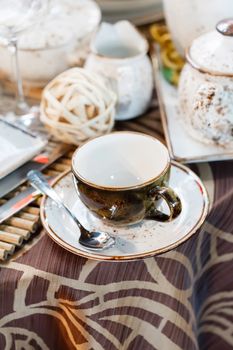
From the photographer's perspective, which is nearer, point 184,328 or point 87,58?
point 184,328

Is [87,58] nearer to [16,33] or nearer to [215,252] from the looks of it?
[16,33]

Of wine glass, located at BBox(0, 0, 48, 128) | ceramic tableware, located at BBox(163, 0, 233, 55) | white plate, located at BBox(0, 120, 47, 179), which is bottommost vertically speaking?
white plate, located at BBox(0, 120, 47, 179)

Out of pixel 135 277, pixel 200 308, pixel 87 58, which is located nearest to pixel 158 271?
pixel 135 277

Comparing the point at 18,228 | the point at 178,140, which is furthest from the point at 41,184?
the point at 178,140

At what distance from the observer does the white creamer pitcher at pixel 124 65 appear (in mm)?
647

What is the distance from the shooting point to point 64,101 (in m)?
0.60

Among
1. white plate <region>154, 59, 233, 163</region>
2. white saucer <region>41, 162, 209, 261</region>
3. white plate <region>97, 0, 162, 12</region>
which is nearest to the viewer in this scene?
white saucer <region>41, 162, 209, 261</region>

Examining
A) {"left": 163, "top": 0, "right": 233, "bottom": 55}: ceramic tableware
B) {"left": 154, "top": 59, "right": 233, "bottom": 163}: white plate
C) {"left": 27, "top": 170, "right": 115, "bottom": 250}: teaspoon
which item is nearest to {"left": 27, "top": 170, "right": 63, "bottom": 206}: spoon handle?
{"left": 27, "top": 170, "right": 115, "bottom": 250}: teaspoon

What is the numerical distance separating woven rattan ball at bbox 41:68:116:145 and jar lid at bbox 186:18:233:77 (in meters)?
0.10

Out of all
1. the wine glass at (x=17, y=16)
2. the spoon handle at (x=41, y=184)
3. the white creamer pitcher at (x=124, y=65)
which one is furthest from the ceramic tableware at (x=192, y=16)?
the spoon handle at (x=41, y=184)

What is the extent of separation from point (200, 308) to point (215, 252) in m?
0.07

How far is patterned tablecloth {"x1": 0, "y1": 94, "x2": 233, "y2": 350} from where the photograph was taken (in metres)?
0.49

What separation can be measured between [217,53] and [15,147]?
22 centimetres

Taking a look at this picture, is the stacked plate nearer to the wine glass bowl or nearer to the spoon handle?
the wine glass bowl
